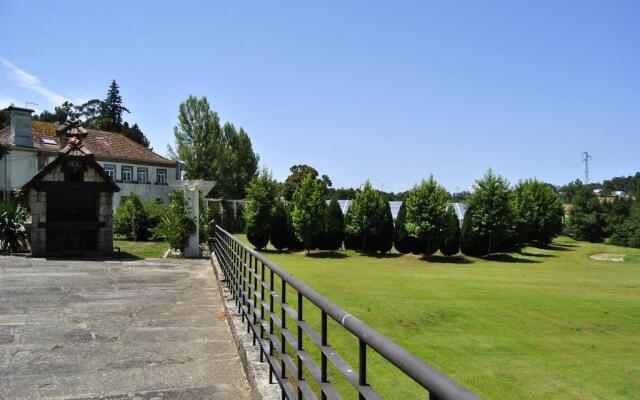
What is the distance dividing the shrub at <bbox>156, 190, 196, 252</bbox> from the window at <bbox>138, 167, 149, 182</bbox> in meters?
27.2

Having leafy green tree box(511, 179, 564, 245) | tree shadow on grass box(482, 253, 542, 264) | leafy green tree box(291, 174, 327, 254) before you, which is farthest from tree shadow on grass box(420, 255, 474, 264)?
leafy green tree box(511, 179, 564, 245)

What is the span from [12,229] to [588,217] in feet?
157

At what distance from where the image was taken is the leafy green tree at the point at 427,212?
2789 cm

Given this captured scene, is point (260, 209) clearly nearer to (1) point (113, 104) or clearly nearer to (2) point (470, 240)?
(2) point (470, 240)

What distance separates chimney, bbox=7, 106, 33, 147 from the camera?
3359 cm

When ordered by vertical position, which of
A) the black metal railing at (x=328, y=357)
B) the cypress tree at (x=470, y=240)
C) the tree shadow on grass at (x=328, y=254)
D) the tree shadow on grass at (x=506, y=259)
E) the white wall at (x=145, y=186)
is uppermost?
the white wall at (x=145, y=186)

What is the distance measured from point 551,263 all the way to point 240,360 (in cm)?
2643

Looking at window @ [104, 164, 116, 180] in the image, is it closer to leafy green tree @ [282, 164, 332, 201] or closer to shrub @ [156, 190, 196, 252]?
shrub @ [156, 190, 196, 252]

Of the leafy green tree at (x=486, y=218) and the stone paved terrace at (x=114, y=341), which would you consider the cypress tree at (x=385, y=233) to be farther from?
the stone paved terrace at (x=114, y=341)

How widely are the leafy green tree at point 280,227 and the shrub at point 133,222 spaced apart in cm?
732

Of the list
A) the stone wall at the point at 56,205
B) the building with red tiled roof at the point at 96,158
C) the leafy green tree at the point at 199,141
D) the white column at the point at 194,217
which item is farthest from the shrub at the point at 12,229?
the leafy green tree at the point at 199,141

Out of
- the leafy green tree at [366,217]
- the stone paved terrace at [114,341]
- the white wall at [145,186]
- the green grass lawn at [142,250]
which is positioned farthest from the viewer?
the white wall at [145,186]

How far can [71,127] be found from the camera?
19094mm

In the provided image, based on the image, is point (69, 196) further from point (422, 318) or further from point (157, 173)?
point (157, 173)
